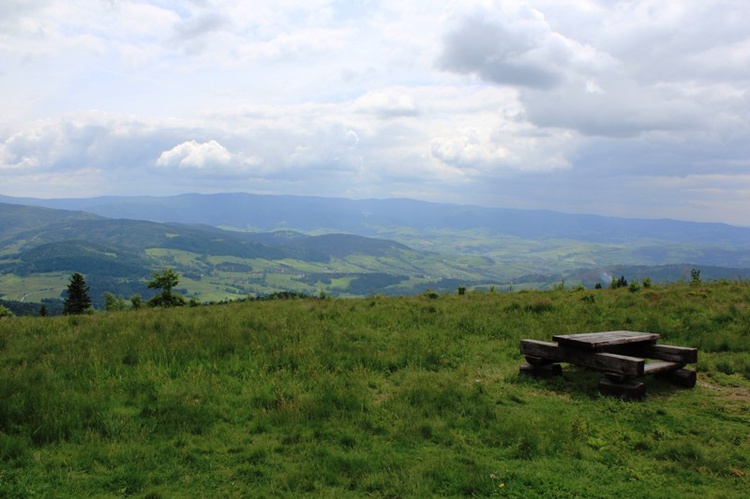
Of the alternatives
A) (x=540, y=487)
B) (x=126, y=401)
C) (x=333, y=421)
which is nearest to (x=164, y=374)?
(x=126, y=401)

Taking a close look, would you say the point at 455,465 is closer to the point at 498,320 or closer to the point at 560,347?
the point at 560,347


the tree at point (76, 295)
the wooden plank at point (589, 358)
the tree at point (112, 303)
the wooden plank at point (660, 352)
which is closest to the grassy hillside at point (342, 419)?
the wooden plank at point (589, 358)

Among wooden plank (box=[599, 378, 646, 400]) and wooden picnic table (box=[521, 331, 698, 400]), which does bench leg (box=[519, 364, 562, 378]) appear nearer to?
wooden picnic table (box=[521, 331, 698, 400])

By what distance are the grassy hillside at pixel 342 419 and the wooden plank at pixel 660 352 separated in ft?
2.45

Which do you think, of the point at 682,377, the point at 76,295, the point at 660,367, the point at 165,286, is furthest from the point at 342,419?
the point at 76,295

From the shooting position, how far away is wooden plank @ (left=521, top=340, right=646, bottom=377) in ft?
27.4

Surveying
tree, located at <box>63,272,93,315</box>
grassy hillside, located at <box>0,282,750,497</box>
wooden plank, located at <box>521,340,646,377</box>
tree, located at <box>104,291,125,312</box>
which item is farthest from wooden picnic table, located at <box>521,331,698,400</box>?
tree, located at <box>63,272,93,315</box>

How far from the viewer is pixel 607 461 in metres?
6.23

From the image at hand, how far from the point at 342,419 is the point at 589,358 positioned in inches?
208

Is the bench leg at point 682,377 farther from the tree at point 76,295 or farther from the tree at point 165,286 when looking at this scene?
the tree at point 76,295

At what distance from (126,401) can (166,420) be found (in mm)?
1189

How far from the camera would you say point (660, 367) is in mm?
9094

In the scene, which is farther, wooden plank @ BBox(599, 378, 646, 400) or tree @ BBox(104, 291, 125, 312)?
tree @ BBox(104, 291, 125, 312)

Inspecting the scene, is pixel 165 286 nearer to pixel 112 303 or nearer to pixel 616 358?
pixel 112 303
